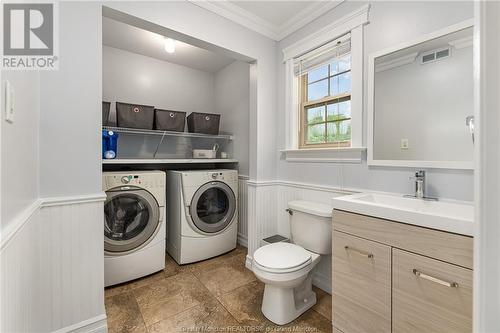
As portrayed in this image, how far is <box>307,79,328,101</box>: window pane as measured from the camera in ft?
6.49

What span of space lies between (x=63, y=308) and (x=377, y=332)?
1735mm

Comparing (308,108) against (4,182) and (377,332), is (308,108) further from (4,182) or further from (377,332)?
(4,182)

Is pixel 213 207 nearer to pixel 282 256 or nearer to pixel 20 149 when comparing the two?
pixel 282 256

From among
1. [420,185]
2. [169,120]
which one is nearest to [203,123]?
[169,120]

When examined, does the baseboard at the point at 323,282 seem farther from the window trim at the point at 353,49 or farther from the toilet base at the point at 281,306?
the window trim at the point at 353,49

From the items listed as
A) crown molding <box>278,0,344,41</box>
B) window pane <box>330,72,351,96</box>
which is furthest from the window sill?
crown molding <box>278,0,344,41</box>

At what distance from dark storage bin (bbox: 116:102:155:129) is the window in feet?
5.37

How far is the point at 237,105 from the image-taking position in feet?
9.55

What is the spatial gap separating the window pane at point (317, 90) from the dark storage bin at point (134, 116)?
1701mm

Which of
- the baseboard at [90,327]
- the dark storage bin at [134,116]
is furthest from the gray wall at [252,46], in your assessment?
the baseboard at [90,327]

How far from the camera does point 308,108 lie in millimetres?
2123

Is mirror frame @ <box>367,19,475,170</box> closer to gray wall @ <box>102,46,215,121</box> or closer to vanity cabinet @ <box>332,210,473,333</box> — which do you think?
vanity cabinet @ <box>332,210,473,333</box>

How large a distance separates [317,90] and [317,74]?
0.15 metres

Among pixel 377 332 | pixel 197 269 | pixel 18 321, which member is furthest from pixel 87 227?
pixel 377 332
